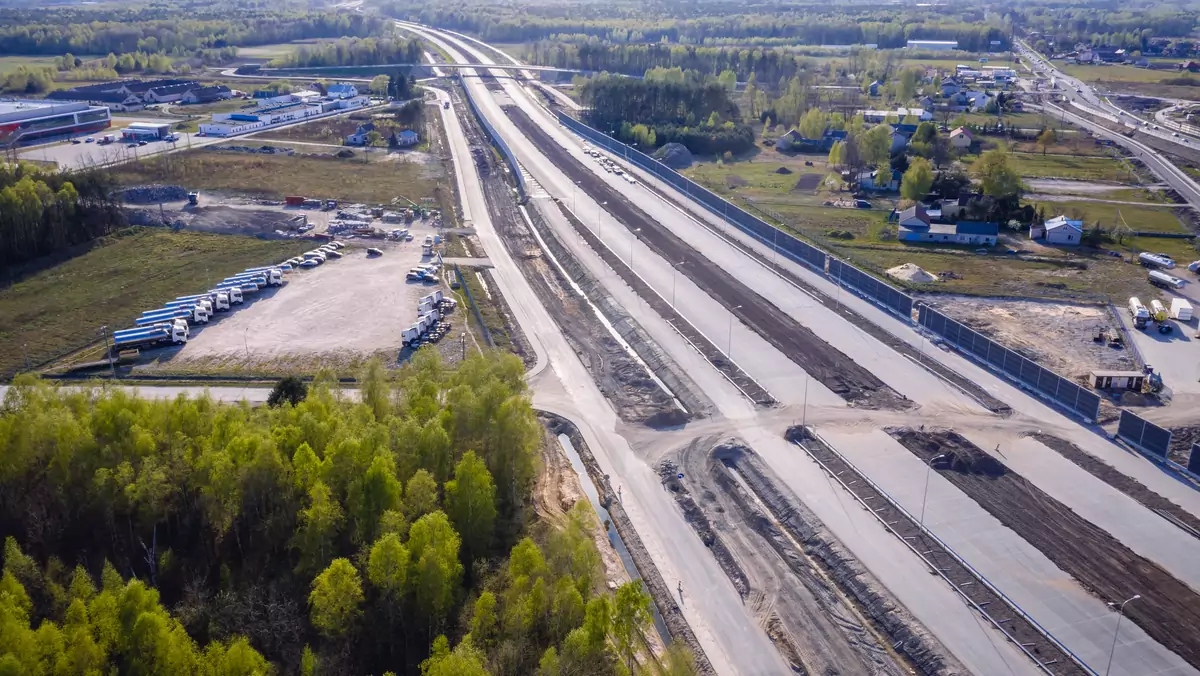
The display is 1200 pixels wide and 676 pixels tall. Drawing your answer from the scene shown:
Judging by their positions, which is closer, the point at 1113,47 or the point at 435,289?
the point at 435,289

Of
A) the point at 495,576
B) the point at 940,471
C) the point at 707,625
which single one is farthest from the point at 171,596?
the point at 940,471

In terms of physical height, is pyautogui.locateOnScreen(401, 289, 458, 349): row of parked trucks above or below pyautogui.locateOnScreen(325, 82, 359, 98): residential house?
below

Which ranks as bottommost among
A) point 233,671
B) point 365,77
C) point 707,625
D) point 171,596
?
point 707,625

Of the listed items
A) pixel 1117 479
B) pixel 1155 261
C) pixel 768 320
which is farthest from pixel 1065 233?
pixel 1117 479

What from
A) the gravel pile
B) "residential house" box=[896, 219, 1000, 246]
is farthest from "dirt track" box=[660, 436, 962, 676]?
the gravel pile

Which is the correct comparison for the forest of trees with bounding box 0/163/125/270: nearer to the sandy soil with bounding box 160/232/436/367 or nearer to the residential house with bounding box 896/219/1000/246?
the sandy soil with bounding box 160/232/436/367

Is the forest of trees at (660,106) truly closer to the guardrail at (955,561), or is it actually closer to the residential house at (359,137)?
the residential house at (359,137)

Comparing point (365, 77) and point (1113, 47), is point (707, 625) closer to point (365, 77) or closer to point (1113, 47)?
point (365, 77)
